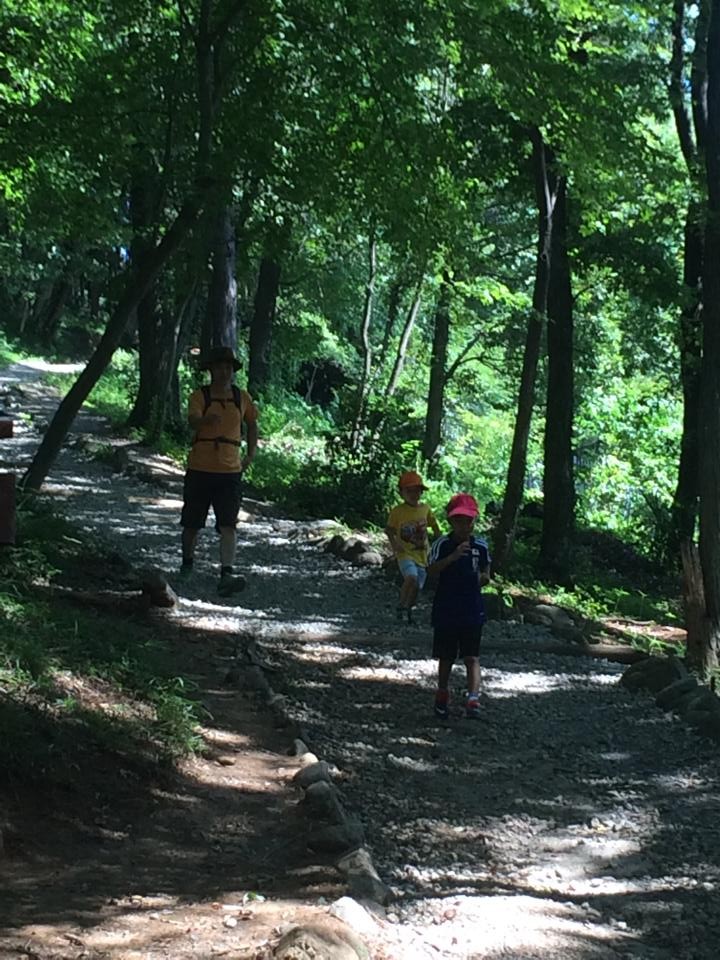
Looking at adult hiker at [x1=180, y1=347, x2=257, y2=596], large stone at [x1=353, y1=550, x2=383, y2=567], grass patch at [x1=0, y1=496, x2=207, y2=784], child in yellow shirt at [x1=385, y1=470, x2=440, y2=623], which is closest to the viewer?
grass patch at [x1=0, y1=496, x2=207, y2=784]

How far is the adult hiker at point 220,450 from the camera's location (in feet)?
25.7

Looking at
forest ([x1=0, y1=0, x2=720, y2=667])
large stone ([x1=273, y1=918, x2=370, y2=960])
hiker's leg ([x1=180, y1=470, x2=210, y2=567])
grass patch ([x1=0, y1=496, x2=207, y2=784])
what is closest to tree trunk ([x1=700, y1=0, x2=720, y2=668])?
forest ([x1=0, y1=0, x2=720, y2=667])

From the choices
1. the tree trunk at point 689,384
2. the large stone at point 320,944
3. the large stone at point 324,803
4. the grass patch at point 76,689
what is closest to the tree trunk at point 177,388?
the tree trunk at point 689,384

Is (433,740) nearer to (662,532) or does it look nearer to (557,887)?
Answer: (557,887)

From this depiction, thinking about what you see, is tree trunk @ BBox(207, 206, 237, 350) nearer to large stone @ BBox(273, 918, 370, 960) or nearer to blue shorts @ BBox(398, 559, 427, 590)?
blue shorts @ BBox(398, 559, 427, 590)

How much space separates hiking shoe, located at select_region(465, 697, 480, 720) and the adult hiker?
2.25 metres

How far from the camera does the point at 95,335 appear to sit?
48.8 m

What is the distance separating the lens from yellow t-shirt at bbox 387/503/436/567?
917cm

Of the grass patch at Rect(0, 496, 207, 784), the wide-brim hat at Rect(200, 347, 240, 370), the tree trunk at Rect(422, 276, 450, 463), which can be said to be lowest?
the grass patch at Rect(0, 496, 207, 784)

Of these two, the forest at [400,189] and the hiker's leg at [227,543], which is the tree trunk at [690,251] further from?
the hiker's leg at [227,543]

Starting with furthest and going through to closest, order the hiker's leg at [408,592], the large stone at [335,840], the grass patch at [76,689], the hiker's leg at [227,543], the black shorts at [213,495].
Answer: the hiker's leg at [408,592]
the hiker's leg at [227,543]
the black shorts at [213,495]
the grass patch at [76,689]
the large stone at [335,840]

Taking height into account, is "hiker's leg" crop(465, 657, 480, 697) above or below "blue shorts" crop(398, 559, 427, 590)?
below

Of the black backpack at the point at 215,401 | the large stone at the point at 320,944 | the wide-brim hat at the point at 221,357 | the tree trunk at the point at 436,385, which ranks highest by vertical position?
the tree trunk at the point at 436,385

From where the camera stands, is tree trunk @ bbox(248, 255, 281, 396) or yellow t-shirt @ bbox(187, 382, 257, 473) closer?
yellow t-shirt @ bbox(187, 382, 257, 473)
